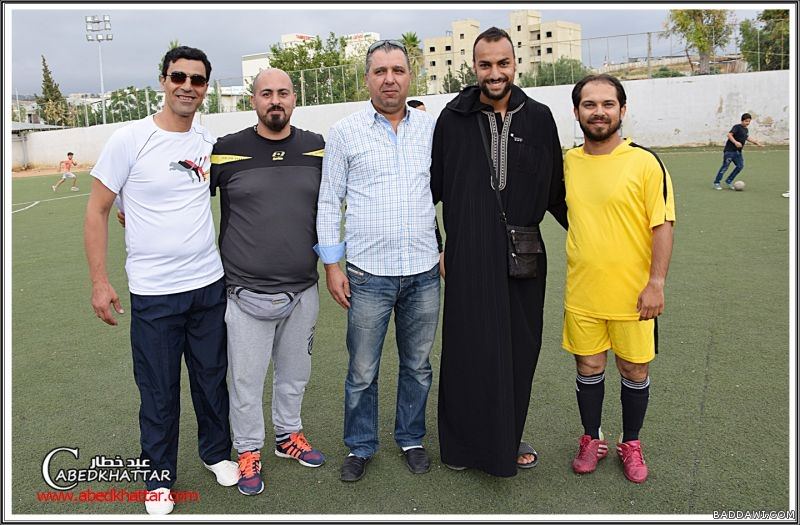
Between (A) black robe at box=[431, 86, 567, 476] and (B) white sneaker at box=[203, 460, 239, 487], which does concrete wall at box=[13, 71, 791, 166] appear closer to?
(A) black robe at box=[431, 86, 567, 476]

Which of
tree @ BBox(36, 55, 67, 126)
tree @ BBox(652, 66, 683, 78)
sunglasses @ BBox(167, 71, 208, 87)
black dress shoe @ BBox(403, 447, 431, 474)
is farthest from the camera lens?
tree @ BBox(36, 55, 67, 126)

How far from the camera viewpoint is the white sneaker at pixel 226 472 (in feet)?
10.6

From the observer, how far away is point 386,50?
304 cm

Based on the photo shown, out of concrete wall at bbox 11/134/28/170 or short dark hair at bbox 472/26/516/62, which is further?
concrete wall at bbox 11/134/28/170

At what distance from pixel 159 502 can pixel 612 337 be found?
228cm

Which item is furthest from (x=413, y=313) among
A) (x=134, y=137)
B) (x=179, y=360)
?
(x=134, y=137)

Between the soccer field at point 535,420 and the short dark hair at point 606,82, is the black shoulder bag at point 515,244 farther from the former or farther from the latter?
the soccer field at point 535,420

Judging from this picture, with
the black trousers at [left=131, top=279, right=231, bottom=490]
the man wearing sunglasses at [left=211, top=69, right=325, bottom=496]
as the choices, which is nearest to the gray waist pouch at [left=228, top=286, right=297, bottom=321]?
the man wearing sunglasses at [left=211, top=69, right=325, bottom=496]

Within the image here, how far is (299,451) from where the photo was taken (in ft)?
11.3

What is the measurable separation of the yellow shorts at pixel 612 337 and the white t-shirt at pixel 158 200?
1.82 metres

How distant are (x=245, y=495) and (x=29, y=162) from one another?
43.9 m

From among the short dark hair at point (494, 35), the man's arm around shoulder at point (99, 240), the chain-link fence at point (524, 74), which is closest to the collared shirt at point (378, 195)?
the short dark hair at point (494, 35)

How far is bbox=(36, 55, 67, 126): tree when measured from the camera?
5923cm

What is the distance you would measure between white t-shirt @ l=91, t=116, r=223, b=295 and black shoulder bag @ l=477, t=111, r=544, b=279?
4.40 feet
